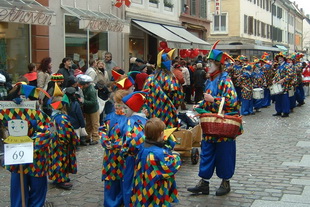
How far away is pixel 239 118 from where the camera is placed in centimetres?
598

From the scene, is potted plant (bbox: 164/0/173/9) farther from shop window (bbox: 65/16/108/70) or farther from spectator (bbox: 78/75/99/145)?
spectator (bbox: 78/75/99/145)

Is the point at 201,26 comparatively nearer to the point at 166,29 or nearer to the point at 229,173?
the point at 166,29

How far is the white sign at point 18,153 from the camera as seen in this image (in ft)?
16.2

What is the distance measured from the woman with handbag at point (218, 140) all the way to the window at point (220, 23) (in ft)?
125

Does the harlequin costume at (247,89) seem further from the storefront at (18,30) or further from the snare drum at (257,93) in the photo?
the storefront at (18,30)

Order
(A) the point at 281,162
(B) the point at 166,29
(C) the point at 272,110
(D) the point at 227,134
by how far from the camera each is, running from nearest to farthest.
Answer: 1. (D) the point at 227,134
2. (A) the point at 281,162
3. (C) the point at 272,110
4. (B) the point at 166,29

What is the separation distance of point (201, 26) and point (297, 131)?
1657cm

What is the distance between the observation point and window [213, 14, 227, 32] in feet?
143

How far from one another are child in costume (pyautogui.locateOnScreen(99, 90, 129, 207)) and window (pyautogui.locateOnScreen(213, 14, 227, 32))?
3944 centimetres

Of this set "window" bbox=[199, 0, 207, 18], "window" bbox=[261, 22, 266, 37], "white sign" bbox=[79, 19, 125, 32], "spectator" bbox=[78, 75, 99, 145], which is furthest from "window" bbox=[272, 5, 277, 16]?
"spectator" bbox=[78, 75, 99, 145]

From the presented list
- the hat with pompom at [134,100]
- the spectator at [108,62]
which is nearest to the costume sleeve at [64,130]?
the hat with pompom at [134,100]

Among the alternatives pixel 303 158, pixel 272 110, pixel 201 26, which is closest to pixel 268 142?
pixel 303 158

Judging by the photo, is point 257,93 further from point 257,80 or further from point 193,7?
point 193,7

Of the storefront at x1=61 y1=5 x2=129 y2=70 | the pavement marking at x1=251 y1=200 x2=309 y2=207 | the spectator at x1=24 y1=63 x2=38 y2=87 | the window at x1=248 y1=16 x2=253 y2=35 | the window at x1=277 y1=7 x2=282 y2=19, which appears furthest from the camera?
the window at x1=277 y1=7 x2=282 y2=19
